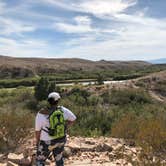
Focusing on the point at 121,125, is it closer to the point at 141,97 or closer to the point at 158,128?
the point at 158,128

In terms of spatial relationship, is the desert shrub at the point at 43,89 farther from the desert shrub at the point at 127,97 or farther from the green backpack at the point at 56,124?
the green backpack at the point at 56,124

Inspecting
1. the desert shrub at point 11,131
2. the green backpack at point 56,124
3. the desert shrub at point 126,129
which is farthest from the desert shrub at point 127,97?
the green backpack at point 56,124

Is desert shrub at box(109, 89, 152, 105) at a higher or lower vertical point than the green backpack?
lower

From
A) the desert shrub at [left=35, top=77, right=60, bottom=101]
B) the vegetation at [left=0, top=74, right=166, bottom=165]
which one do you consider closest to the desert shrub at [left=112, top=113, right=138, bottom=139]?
the vegetation at [left=0, top=74, right=166, bottom=165]

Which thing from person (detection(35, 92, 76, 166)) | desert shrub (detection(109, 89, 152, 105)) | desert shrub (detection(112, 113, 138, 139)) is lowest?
desert shrub (detection(109, 89, 152, 105))

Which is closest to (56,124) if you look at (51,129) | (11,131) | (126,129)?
(51,129)

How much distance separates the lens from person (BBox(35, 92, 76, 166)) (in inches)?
262

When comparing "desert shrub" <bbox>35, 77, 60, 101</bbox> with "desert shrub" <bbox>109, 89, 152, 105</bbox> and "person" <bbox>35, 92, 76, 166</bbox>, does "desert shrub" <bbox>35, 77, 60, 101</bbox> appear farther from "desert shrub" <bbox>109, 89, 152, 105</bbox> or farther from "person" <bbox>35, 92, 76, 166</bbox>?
"person" <bbox>35, 92, 76, 166</bbox>

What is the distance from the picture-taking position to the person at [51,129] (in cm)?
666

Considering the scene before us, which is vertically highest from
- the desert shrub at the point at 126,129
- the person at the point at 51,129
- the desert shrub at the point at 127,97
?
the person at the point at 51,129

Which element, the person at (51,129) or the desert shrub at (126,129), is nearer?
the person at (51,129)

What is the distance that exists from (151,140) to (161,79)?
153 ft

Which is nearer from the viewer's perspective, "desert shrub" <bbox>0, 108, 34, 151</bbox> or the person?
the person

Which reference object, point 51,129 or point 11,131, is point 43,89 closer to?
point 11,131
